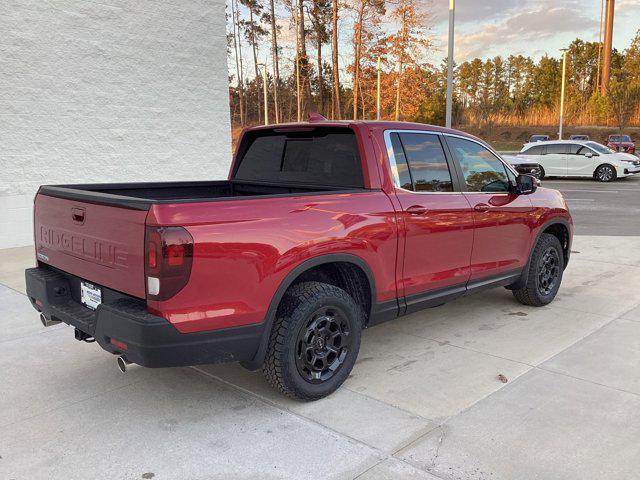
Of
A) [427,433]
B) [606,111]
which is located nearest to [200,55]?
[427,433]

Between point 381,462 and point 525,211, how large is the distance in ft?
10.5

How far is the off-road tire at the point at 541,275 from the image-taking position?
558 centimetres

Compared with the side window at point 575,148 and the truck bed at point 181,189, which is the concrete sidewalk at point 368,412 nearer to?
the truck bed at point 181,189

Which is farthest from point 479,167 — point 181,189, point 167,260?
point 167,260

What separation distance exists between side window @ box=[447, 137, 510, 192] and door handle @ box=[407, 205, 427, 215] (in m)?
0.77

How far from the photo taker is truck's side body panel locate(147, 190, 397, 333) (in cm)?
297

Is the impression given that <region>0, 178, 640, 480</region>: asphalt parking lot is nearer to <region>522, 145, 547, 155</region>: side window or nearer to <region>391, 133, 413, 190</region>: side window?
<region>391, 133, 413, 190</region>: side window

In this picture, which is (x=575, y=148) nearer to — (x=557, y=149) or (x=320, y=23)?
(x=557, y=149)

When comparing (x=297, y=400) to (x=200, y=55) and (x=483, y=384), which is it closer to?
(x=483, y=384)

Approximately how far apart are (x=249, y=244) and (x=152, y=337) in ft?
2.31

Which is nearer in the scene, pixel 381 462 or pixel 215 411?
pixel 381 462

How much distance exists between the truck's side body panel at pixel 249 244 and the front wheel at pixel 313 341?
0.24 metres

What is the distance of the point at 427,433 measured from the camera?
10.7ft

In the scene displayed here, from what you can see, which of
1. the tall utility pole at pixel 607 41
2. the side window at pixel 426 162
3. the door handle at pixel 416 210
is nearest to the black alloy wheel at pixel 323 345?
the door handle at pixel 416 210
